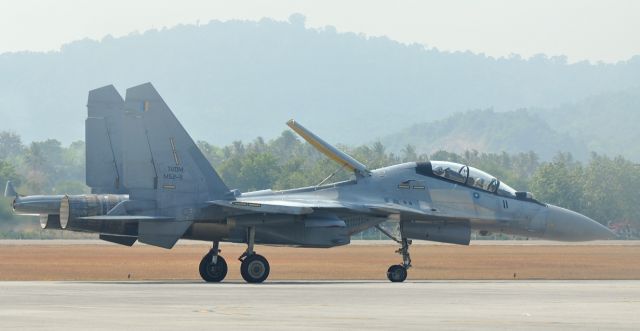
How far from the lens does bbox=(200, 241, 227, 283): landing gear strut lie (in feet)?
120

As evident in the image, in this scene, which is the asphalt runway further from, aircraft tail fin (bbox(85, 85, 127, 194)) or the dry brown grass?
the dry brown grass

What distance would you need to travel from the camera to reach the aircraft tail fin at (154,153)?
35.2 m

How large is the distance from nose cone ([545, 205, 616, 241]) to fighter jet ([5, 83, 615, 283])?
3 centimetres

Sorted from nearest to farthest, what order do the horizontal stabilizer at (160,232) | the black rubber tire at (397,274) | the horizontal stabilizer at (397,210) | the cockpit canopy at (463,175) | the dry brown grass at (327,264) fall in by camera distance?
the horizontal stabilizer at (160,232)
the horizontal stabilizer at (397,210)
the black rubber tire at (397,274)
the cockpit canopy at (463,175)
the dry brown grass at (327,264)

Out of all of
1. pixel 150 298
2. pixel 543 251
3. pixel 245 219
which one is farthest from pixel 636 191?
pixel 150 298

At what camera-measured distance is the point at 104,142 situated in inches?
1594

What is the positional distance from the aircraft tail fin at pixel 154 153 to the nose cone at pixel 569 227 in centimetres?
1023

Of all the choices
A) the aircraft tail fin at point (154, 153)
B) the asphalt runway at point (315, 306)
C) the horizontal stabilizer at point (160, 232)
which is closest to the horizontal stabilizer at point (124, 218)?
the horizontal stabilizer at point (160, 232)

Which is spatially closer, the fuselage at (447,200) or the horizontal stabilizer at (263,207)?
the horizontal stabilizer at (263,207)

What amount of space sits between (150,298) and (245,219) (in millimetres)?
8889

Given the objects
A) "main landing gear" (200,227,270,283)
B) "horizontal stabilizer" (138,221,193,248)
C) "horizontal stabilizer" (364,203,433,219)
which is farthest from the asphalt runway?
"horizontal stabilizer" (364,203,433,219)

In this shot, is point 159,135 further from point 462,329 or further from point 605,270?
point 605,270

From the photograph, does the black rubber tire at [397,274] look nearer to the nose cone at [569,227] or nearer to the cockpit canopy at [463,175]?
the cockpit canopy at [463,175]

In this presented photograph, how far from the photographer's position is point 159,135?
35406mm
